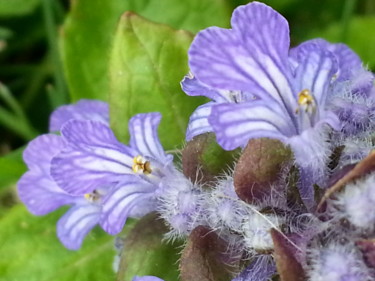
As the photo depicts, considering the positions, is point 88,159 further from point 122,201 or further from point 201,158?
point 201,158

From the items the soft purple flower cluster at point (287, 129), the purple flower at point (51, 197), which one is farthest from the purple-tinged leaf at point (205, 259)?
the purple flower at point (51, 197)

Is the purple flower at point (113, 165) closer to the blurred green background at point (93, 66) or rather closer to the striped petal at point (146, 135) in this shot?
the striped petal at point (146, 135)

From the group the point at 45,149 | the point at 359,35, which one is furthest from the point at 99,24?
the point at 359,35

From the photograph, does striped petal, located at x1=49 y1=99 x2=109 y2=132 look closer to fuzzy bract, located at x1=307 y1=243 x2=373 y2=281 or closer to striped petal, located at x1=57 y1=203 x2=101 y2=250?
striped petal, located at x1=57 y1=203 x2=101 y2=250

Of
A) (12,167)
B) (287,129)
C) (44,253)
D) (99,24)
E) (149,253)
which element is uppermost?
(287,129)

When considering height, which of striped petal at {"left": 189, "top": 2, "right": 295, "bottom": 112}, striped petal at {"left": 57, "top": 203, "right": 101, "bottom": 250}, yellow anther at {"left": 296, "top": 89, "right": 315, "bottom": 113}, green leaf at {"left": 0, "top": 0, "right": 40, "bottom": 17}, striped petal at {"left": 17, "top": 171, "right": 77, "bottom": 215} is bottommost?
striped petal at {"left": 57, "top": 203, "right": 101, "bottom": 250}

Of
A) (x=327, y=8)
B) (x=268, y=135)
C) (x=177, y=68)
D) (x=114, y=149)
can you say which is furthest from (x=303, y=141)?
(x=327, y=8)

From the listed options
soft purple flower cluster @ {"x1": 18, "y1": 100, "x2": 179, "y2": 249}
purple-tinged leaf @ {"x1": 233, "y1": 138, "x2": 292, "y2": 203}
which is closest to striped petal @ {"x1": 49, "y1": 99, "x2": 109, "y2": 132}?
soft purple flower cluster @ {"x1": 18, "y1": 100, "x2": 179, "y2": 249}

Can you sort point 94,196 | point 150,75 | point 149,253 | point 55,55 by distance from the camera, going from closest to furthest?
point 149,253
point 94,196
point 150,75
point 55,55
